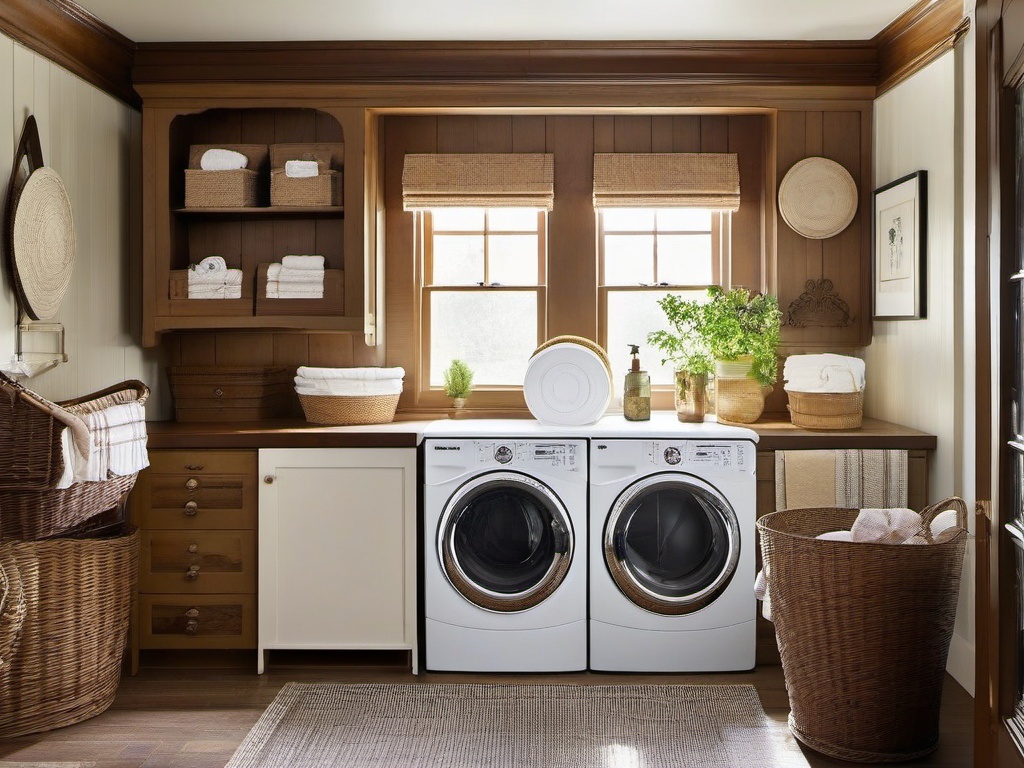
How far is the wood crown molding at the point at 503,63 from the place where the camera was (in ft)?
11.6

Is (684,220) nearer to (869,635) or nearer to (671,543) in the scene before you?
(671,543)

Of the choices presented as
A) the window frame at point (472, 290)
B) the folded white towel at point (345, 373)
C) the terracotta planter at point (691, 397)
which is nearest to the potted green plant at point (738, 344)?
the terracotta planter at point (691, 397)

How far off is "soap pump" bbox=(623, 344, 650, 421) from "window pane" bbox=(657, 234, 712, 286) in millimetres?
582

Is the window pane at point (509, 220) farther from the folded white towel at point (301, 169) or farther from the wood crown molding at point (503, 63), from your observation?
the folded white towel at point (301, 169)

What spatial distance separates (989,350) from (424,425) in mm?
2019

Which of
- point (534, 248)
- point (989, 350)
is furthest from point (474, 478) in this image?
point (989, 350)

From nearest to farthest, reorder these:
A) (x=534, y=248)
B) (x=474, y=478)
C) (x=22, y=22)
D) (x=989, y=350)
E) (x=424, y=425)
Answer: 1. (x=989, y=350)
2. (x=22, y=22)
3. (x=474, y=478)
4. (x=424, y=425)
5. (x=534, y=248)

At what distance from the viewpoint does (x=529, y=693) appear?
305 centimetres

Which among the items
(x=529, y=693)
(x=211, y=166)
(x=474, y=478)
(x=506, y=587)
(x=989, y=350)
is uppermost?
(x=211, y=166)

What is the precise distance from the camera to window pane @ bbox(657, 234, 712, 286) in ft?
12.9

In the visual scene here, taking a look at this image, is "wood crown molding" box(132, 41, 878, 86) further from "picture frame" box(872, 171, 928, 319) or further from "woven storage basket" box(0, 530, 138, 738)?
"woven storage basket" box(0, 530, 138, 738)

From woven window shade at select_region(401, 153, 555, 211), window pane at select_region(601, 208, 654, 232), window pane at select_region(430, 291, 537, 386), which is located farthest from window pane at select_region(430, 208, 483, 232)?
window pane at select_region(601, 208, 654, 232)

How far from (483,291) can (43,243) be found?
5.64 feet

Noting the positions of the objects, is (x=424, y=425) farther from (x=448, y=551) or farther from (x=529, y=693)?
(x=529, y=693)
